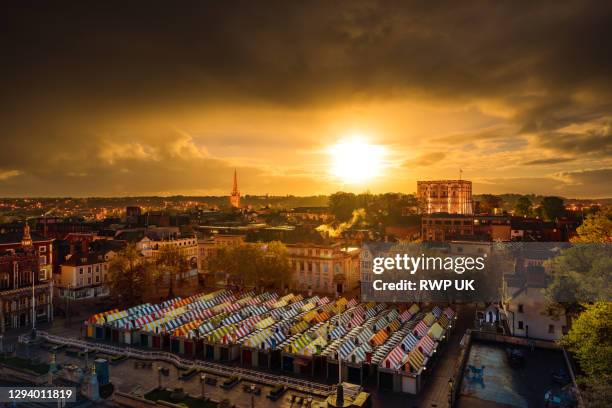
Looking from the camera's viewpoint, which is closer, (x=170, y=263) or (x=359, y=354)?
(x=359, y=354)

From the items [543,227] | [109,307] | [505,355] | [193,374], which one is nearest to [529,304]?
[505,355]

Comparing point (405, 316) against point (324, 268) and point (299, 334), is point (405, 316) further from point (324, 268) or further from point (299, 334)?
point (324, 268)

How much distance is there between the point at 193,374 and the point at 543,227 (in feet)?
269

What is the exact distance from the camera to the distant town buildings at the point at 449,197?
164m

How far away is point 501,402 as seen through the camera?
2619 cm

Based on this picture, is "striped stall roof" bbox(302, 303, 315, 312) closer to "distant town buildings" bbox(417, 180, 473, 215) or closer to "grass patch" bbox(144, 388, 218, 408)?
"grass patch" bbox(144, 388, 218, 408)

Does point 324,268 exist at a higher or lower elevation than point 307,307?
higher

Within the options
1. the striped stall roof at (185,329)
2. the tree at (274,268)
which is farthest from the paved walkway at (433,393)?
the tree at (274,268)

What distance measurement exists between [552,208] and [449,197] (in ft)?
153

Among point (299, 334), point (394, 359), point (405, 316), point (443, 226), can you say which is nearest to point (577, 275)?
point (394, 359)

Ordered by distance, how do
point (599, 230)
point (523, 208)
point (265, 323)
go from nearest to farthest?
point (599, 230) < point (265, 323) < point (523, 208)

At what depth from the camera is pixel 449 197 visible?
164875 mm

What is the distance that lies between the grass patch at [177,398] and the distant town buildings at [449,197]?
14494 cm

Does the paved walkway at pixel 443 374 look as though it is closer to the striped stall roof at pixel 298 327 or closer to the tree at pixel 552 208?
the striped stall roof at pixel 298 327
